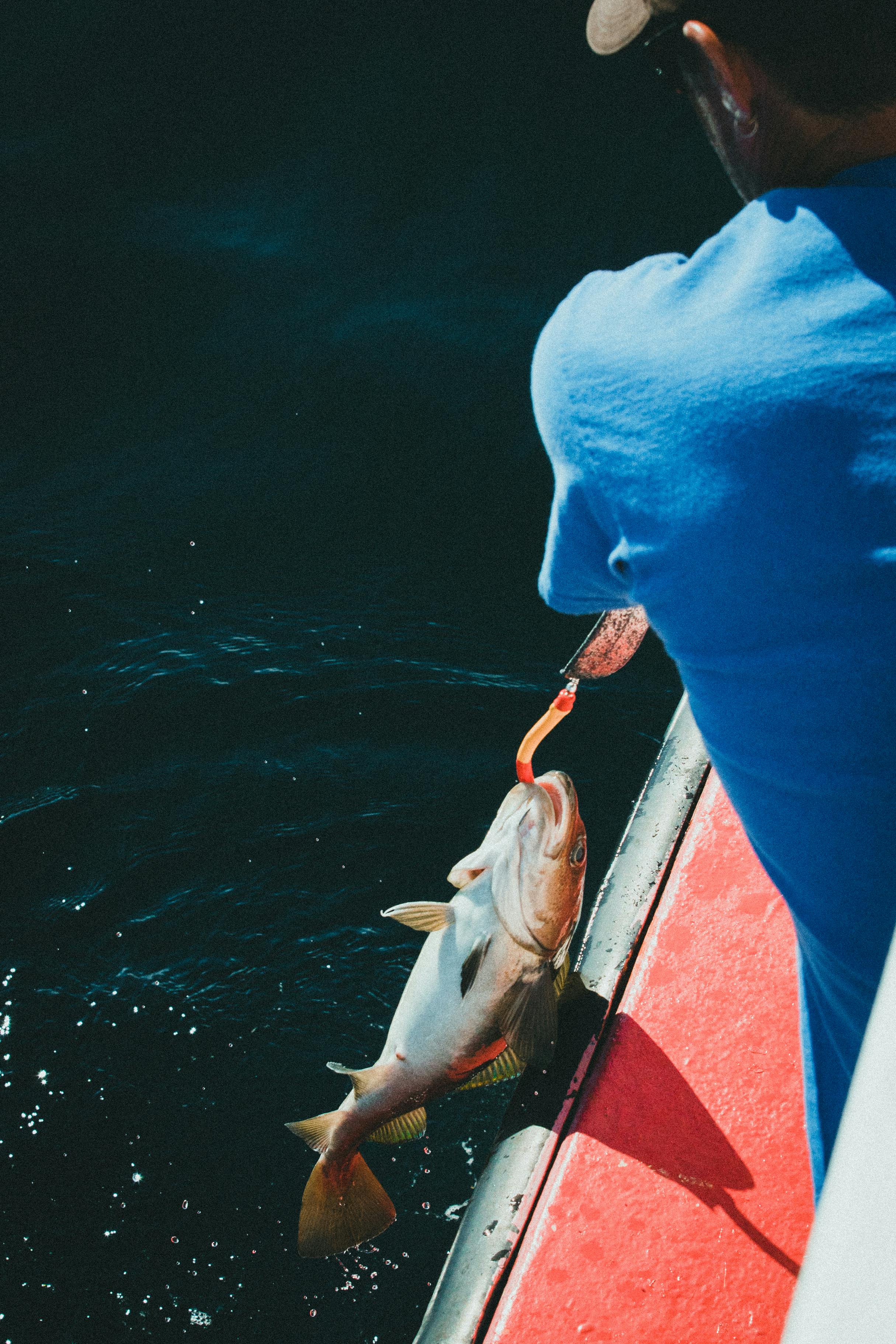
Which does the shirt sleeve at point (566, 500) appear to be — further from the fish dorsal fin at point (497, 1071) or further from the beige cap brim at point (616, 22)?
the fish dorsal fin at point (497, 1071)

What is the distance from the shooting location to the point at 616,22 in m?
1.08

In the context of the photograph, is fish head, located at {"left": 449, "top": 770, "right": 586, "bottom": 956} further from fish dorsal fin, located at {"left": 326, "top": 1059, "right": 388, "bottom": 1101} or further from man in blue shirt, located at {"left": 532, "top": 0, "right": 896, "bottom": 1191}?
man in blue shirt, located at {"left": 532, "top": 0, "right": 896, "bottom": 1191}

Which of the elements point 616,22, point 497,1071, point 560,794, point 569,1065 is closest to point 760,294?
point 616,22

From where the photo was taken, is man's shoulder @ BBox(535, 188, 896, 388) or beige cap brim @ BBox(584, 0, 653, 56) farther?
beige cap brim @ BBox(584, 0, 653, 56)

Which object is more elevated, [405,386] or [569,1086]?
[405,386]

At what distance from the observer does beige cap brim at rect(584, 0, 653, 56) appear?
103 centimetres

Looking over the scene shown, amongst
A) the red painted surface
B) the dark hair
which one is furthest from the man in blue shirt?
the red painted surface

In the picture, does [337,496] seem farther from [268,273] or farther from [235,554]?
[268,273]

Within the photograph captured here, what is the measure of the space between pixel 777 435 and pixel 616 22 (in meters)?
0.56

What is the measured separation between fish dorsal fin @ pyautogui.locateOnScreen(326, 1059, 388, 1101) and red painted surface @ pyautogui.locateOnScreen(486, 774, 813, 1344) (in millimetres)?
595

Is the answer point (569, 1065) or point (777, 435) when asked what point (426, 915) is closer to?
point (569, 1065)

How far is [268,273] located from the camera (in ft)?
21.5

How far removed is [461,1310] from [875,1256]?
6.40 ft

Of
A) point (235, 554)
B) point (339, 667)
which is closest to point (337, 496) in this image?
point (235, 554)
